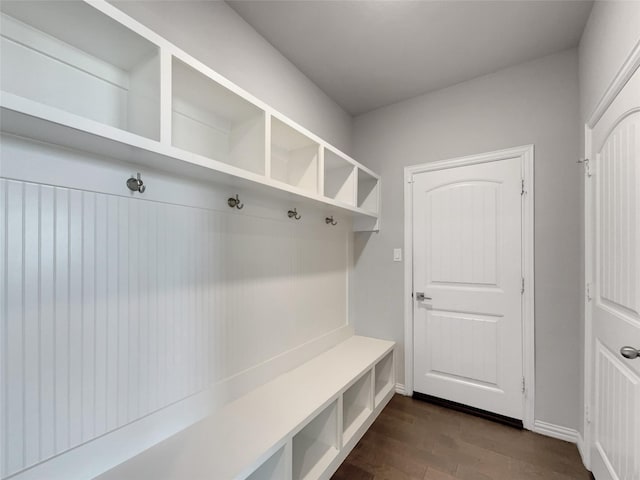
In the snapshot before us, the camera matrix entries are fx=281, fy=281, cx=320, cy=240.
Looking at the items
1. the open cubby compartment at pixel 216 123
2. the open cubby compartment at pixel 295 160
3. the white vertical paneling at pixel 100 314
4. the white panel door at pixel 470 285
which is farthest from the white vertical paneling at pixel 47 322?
the white panel door at pixel 470 285

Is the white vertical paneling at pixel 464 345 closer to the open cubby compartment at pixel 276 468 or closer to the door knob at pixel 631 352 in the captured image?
the door knob at pixel 631 352

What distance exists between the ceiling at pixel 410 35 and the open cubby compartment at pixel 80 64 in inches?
35.9

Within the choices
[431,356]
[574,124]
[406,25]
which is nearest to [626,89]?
[574,124]

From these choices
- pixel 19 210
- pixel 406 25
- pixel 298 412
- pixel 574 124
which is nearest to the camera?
pixel 19 210

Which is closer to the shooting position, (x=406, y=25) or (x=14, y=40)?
(x=14, y=40)

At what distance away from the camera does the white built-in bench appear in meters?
1.09

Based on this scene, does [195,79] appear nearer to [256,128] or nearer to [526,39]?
[256,128]

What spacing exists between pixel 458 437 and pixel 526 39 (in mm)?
2707

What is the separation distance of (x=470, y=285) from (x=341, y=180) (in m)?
1.34

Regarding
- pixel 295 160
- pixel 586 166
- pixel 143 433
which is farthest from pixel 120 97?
pixel 586 166

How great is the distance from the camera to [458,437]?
1.92 metres

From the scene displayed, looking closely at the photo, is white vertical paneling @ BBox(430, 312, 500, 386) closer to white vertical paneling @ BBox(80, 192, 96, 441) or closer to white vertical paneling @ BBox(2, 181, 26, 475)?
white vertical paneling @ BBox(80, 192, 96, 441)

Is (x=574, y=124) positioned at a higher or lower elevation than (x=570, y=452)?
higher

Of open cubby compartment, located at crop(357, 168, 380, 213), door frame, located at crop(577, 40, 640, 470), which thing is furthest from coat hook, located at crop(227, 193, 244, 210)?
door frame, located at crop(577, 40, 640, 470)
